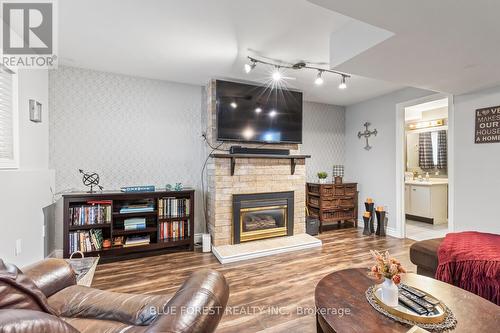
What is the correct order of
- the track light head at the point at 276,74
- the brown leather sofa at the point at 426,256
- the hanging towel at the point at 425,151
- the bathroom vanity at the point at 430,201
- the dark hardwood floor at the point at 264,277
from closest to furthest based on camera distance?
the dark hardwood floor at the point at 264,277 → the brown leather sofa at the point at 426,256 → the track light head at the point at 276,74 → the bathroom vanity at the point at 430,201 → the hanging towel at the point at 425,151

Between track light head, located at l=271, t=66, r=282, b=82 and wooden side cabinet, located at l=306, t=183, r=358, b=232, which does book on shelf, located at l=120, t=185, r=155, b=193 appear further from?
wooden side cabinet, located at l=306, t=183, r=358, b=232

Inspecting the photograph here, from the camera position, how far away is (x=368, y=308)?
4.19ft

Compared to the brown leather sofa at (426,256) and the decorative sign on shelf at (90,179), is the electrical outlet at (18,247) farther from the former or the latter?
the brown leather sofa at (426,256)

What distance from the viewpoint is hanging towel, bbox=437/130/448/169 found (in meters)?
5.24

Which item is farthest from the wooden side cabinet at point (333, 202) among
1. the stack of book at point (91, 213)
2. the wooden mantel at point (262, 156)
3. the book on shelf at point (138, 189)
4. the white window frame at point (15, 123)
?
the white window frame at point (15, 123)

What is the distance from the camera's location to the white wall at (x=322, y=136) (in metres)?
4.65

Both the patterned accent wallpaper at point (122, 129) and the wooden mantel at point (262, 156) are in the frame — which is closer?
the patterned accent wallpaper at point (122, 129)

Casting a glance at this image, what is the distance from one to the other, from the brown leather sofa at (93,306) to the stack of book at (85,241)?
5.50ft

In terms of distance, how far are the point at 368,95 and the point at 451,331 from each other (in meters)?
3.94

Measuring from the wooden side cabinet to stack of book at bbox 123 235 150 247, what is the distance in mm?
2812

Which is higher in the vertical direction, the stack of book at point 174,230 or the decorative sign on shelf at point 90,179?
the decorative sign on shelf at point 90,179

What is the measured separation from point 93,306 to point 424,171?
6699 millimetres

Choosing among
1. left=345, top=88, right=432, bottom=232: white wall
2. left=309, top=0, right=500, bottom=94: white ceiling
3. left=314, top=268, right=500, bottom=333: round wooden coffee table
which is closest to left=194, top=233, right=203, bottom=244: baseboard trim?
left=314, top=268, right=500, bottom=333: round wooden coffee table

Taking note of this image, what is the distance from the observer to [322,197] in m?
4.22
